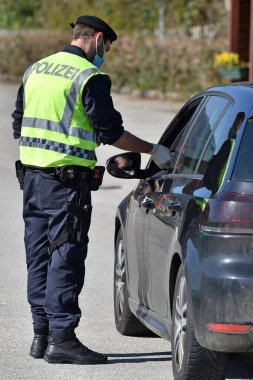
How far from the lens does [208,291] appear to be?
536 centimetres

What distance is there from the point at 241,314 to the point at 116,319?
2309mm

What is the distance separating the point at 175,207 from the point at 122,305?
1.58 metres

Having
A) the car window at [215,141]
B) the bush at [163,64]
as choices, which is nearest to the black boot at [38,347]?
the car window at [215,141]

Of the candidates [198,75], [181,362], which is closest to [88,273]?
[181,362]

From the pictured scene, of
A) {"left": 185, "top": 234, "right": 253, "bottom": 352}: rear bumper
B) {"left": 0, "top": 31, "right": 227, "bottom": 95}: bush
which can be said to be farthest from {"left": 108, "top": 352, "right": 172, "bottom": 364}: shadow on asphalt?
{"left": 0, "top": 31, "right": 227, "bottom": 95}: bush

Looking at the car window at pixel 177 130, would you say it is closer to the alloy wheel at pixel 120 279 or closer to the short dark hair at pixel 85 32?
the short dark hair at pixel 85 32

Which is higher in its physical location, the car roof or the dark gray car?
the car roof

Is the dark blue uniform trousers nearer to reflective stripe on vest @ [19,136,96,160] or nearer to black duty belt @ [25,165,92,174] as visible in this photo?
black duty belt @ [25,165,92,174]

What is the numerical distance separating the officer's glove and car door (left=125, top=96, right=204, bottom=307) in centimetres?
13

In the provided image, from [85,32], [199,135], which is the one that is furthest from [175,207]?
[85,32]

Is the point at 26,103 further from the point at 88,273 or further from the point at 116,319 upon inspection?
the point at 88,273

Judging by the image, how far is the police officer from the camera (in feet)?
21.1

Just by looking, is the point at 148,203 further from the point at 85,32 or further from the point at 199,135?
the point at 85,32

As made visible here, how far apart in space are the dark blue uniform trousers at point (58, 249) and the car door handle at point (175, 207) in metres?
0.68
